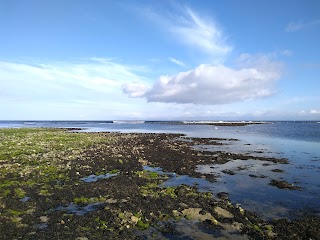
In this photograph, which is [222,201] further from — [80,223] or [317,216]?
[80,223]

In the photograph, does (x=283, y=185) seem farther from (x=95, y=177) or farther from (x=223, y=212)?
(x=95, y=177)

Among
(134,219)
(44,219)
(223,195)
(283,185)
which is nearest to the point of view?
(44,219)

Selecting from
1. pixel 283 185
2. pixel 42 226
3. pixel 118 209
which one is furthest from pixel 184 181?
pixel 42 226

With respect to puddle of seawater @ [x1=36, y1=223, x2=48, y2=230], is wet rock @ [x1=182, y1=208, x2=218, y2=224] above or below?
below

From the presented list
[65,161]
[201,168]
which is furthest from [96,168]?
[201,168]

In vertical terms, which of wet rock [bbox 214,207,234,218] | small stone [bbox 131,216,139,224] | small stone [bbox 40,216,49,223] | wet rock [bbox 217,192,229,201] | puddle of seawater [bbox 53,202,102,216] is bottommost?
wet rock [bbox 214,207,234,218]

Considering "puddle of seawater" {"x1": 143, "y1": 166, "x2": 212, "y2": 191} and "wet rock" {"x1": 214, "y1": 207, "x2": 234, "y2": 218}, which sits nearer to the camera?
"wet rock" {"x1": 214, "y1": 207, "x2": 234, "y2": 218}

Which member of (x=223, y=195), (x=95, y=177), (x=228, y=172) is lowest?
(x=223, y=195)

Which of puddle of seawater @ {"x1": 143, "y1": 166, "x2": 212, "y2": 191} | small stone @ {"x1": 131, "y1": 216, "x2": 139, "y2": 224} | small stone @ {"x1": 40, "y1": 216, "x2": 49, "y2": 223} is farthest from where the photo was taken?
puddle of seawater @ {"x1": 143, "y1": 166, "x2": 212, "y2": 191}

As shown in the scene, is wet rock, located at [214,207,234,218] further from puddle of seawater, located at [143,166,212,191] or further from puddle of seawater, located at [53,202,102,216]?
puddle of seawater, located at [53,202,102,216]

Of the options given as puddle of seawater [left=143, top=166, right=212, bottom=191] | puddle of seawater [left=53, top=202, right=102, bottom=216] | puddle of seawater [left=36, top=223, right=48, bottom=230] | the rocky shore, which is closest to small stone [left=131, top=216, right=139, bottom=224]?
the rocky shore

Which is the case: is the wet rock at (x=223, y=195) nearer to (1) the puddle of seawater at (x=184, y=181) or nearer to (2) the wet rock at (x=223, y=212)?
(1) the puddle of seawater at (x=184, y=181)

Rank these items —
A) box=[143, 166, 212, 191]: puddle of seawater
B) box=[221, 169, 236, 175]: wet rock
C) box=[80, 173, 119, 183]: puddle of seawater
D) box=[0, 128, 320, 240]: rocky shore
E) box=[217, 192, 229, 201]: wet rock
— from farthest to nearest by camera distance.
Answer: box=[221, 169, 236, 175]: wet rock
box=[80, 173, 119, 183]: puddle of seawater
box=[143, 166, 212, 191]: puddle of seawater
box=[217, 192, 229, 201]: wet rock
box=[0, 128, 320, 240]: rocky shore

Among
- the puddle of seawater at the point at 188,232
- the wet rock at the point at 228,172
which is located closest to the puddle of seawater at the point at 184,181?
the wet rock at the point at 228,172
